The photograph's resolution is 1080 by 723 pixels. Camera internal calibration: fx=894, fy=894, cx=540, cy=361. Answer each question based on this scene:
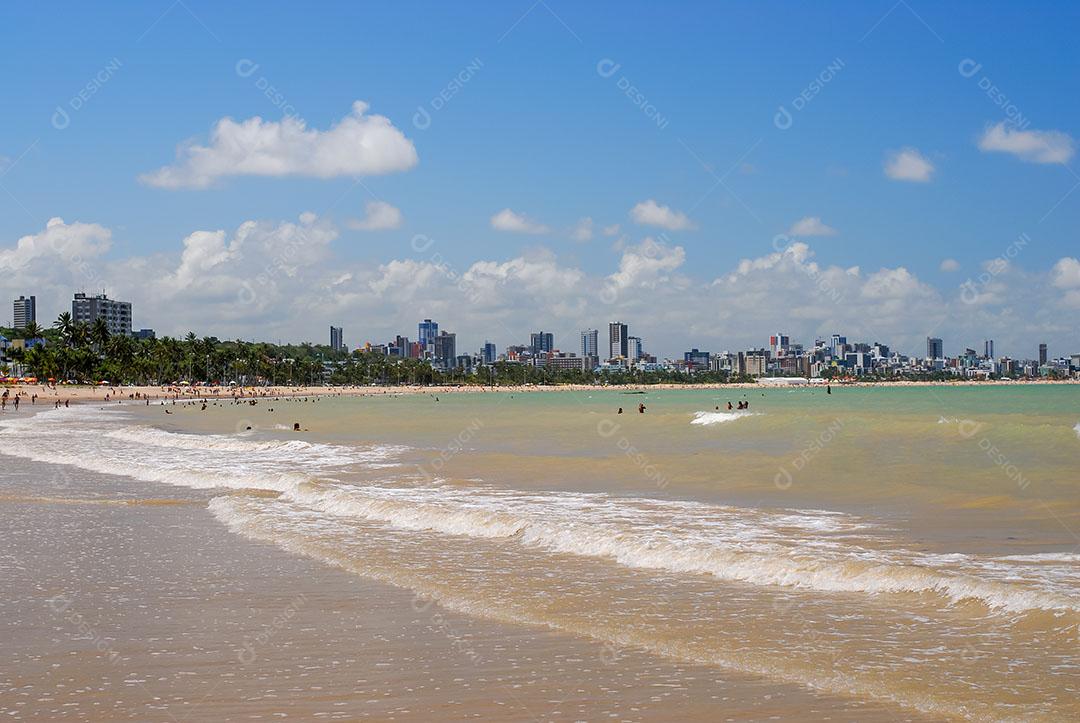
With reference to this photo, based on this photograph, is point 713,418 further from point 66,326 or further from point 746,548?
point 66,326

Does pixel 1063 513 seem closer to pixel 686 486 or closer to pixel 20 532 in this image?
pixel 686 486

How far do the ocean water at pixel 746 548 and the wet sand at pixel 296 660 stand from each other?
0.46m

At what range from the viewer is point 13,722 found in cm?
646

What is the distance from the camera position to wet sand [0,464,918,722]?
22.4 ft

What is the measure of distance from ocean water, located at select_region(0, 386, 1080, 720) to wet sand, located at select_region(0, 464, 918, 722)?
0.46m

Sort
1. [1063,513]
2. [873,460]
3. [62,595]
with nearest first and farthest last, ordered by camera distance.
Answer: [62,595]
[1063,513]
[873,460]

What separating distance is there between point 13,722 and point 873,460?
27937mm

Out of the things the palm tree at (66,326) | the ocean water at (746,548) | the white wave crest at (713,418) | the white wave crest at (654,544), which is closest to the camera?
the ocean water at (746,548)

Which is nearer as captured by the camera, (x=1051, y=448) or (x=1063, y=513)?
(x=1063, y=513)

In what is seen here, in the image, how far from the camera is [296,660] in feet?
26.4

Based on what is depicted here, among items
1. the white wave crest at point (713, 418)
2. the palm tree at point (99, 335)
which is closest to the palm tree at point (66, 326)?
A: the palm tree at point (99, 335)

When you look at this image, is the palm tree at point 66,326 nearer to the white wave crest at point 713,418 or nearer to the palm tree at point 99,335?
the palm tree at point 99,335

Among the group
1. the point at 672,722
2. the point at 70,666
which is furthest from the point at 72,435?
the point at 672,722

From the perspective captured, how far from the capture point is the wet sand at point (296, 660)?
22.4 ft
